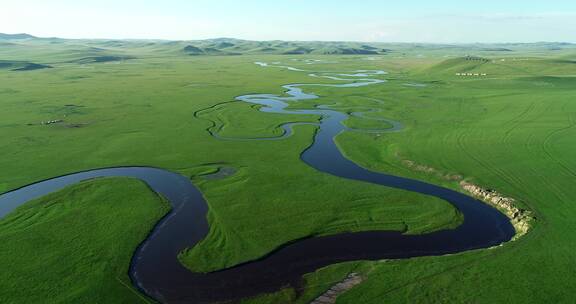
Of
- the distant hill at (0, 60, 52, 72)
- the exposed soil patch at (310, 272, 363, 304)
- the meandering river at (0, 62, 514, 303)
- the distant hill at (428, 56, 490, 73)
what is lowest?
the exposed soil patch at (310, 272, 363, 304)

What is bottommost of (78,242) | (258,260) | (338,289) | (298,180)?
Result: (338,289)

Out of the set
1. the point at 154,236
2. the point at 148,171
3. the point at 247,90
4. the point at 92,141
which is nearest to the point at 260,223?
the point at 154,236

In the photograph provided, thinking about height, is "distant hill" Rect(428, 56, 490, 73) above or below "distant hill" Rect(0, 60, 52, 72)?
above

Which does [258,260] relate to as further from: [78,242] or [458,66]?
[458,66]

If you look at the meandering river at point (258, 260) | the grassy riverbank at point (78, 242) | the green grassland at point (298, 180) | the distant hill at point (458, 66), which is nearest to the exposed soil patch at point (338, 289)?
the green grassland at point (298, 180)

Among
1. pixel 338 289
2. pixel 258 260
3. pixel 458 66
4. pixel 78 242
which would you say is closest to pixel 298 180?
pixel 258 260

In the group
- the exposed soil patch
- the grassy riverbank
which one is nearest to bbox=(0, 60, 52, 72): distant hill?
the grassy riverbank

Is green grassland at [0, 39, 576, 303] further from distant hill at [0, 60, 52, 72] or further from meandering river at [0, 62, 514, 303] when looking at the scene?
distant hill at [0, 60, 52, 72]

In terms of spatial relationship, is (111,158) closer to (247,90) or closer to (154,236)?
(154,236)
